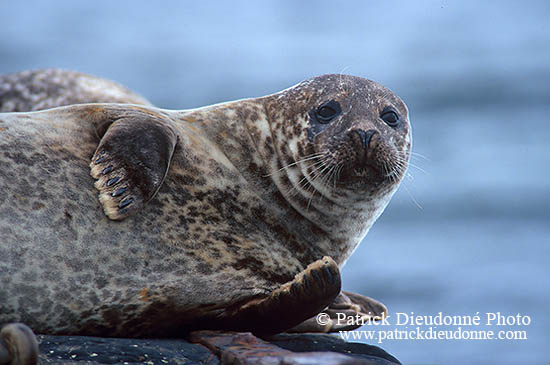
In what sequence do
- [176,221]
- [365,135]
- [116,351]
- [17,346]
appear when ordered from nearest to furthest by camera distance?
[17,346]
[116,351]
[176,221]
[365,135]

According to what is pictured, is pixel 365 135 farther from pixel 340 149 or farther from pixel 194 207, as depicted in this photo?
pixel 194 207

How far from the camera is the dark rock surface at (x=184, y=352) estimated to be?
375 centimetres

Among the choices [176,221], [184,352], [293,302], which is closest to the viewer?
[184,352]

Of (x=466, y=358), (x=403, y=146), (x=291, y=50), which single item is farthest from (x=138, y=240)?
(x=291, y=50)

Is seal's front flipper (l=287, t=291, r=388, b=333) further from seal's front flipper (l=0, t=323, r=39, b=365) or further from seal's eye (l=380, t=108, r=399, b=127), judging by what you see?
seal's front flipper (l=0, t=323, r=39, b=365)

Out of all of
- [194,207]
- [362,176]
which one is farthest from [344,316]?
[194,207]

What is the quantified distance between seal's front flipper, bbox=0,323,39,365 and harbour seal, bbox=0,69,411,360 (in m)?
0.70

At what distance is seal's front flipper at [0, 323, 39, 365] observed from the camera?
3.35 m

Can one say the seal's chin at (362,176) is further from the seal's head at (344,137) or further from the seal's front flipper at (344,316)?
the seal's front flipper at (344,316)

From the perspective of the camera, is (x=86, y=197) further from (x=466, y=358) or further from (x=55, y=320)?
(x=466, y=358)

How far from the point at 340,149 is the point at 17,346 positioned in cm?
239

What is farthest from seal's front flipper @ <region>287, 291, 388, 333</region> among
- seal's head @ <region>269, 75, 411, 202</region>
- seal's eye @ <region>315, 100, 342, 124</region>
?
seal's eye @ <region>315, 100, 342, 124</region>

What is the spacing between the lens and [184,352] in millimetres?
4238

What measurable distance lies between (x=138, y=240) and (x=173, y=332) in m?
0.54
